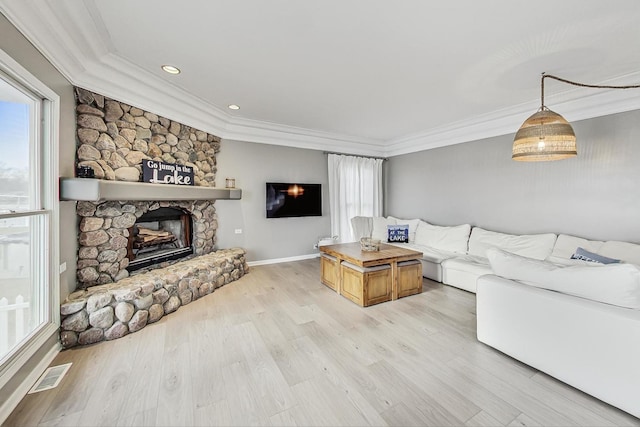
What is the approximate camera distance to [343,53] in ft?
8.21

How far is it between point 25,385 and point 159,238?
84.3 inches

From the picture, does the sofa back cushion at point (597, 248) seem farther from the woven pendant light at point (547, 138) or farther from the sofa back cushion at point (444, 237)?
the woven pendant light at point (547, 138)

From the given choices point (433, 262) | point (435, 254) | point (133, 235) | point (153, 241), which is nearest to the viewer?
point (133, 235)

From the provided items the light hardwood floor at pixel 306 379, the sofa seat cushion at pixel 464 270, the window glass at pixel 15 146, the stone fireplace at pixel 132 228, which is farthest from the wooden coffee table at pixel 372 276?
the window glass at pixel 15 146

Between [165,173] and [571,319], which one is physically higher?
[165,173]

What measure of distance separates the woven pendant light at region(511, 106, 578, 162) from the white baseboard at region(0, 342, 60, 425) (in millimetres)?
4539

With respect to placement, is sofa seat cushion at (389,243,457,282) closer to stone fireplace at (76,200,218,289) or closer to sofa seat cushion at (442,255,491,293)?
sofa seat cushion at (442,255,491,293)

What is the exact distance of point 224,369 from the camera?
2029 millimetres

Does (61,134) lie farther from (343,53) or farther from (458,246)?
(458,246)

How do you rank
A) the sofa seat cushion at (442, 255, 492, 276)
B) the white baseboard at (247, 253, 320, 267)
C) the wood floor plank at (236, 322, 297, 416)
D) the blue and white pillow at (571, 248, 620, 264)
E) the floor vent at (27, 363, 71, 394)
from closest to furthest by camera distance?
the wood floor plank at (236, 322, 297, 416), the floor vent at (27, 363, 71, 394), the blue and white pillow at (571, 248, 620, 264), the sofa seat cushion at (442, 255, 492, 276), the white baseboard at (247, 253, 320, 267)

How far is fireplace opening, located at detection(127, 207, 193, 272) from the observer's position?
11.0 feet

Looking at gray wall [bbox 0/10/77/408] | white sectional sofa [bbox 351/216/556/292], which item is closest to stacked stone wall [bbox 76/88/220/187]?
gray wall [bbox 0/10/77/408]

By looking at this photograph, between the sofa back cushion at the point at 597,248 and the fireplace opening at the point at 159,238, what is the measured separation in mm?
5366

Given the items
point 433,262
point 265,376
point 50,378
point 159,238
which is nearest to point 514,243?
point 433,262
